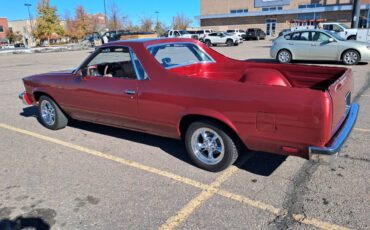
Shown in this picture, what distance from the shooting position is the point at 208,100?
11.7 ft

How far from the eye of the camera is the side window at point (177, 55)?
435 cm

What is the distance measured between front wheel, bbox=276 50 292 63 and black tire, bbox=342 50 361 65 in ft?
6.93

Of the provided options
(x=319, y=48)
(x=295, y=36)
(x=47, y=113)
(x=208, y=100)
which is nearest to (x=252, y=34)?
(x=295, y=36)

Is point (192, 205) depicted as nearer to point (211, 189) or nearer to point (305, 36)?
point (211, 189)

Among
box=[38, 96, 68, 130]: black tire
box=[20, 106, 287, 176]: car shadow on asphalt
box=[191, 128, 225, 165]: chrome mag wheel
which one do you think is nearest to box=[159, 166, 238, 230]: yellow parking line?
box=[191, 128, 225, 165]: chrome mag wheel

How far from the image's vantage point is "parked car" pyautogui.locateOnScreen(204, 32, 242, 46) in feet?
109

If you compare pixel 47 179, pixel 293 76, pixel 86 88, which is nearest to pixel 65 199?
pixel 47 179

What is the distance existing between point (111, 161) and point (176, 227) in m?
1.77

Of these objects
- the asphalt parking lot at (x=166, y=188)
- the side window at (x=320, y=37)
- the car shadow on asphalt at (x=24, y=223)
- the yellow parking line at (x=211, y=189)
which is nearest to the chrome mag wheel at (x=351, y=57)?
the side window at (x=320, y=37)

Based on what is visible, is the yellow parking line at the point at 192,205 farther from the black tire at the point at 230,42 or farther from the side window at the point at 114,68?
the black tire at the point at 230,42

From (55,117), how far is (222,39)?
2988 cm

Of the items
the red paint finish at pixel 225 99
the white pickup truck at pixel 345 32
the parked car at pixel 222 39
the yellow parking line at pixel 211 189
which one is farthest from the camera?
the parked car at pixel 222 39

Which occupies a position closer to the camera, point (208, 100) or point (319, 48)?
point (208, 100)

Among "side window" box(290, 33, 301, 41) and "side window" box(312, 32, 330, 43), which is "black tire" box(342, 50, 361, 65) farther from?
"side window" box(290, 33, 301, 41)
